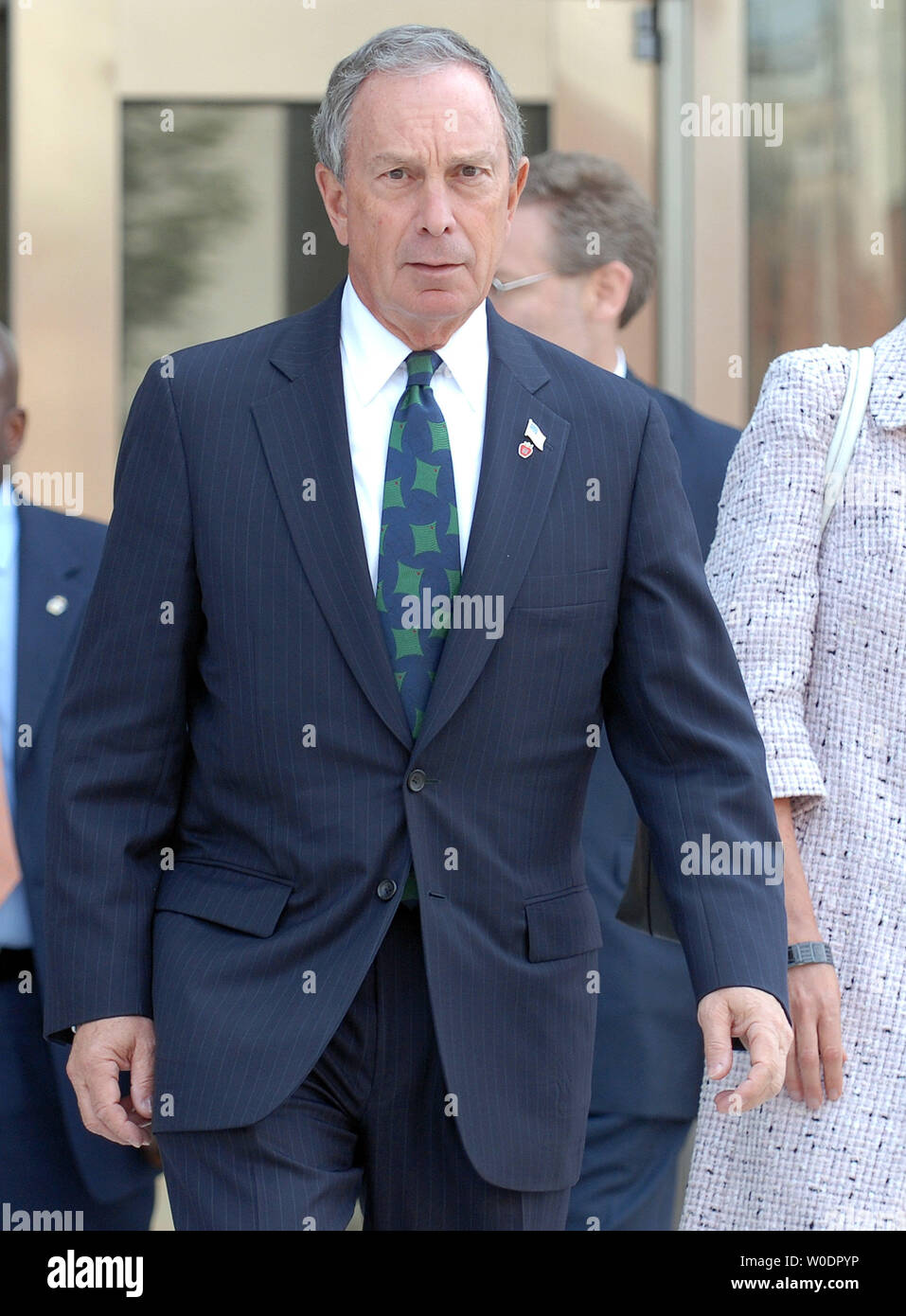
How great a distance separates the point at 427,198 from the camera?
110 inches

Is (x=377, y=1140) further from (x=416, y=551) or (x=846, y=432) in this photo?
(x=846, y=432)

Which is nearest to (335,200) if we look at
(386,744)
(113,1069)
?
(386,744)

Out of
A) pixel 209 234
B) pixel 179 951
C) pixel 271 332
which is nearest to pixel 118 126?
pixel 209 234

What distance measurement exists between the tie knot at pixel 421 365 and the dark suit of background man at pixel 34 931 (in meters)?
1.38

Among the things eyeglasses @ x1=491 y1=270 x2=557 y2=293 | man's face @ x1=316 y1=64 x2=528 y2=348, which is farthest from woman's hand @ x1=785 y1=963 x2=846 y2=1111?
eyeglasses @ x1=491 y1=270 x2=557 y2=293

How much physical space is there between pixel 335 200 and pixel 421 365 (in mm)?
300

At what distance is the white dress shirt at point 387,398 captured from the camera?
9.27ft

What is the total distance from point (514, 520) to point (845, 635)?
0.63 m
